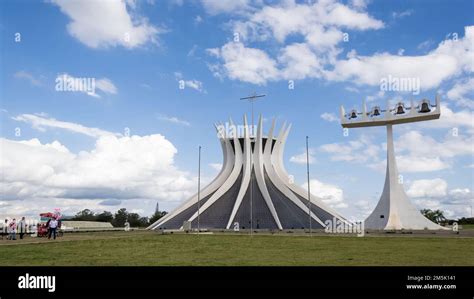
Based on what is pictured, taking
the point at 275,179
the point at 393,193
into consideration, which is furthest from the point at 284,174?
the point at 393,193

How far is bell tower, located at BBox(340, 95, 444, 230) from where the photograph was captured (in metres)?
37.6

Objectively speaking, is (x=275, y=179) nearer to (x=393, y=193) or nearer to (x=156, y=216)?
(x=393, y=193)

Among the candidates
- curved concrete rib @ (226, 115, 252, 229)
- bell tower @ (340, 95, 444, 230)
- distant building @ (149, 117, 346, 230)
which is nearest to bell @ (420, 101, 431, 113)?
bell tower @ (340, 95, 444, 230)

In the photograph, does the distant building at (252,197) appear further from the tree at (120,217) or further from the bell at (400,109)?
the tree at (120,217)

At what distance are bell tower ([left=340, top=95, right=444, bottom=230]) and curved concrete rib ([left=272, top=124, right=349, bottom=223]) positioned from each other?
5.77m

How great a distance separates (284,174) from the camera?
5075cm

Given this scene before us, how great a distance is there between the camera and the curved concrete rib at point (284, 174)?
153ft

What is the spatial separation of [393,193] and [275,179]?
1370 centimetres

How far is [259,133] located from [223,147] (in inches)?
191
